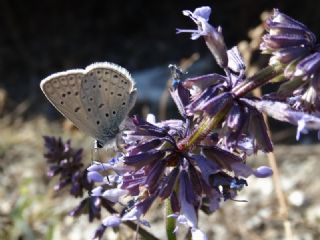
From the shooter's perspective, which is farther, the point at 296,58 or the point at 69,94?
the point at 69,94

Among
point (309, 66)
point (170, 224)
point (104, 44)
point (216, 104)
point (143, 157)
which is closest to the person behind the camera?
point (309, 66)

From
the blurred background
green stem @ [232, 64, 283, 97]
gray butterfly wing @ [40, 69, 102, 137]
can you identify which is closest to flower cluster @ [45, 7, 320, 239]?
green stem @ [232, 64, 283, 97]

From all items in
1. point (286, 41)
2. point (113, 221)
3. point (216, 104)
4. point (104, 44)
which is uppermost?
point (286, 41)

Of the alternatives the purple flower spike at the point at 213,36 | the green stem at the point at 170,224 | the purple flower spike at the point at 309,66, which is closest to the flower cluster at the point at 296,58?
the purple flower spike at the point at 309,66

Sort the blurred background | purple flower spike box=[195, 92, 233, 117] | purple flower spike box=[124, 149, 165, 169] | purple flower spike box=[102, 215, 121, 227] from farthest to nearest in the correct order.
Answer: the blurred background < purple flower spike box=[102, 215, 121, 227] < purple flower spike box=[124, 149, 165, 169] < purple flower spike box=[195, 92, 233, 117]

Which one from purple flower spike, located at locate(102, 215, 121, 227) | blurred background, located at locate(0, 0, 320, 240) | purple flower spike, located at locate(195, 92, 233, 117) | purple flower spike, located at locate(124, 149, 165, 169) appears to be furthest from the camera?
blurred background, located at locate(0, 0, 320, 240)

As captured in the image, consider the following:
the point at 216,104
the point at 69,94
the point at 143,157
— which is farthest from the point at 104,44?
the point at 216,104

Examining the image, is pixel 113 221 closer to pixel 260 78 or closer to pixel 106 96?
pixel 106 96

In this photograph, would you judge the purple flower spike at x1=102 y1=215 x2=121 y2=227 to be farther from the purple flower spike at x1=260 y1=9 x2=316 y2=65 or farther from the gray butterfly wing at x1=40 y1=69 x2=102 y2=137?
the purple flower spike at x1=260 y1=9 x2=316 y2=65
